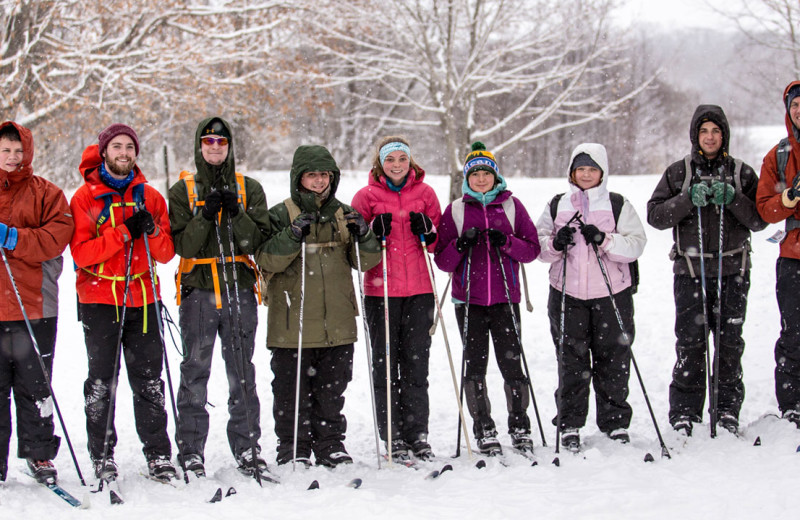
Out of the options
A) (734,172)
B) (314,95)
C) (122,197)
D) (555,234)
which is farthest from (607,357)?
(314,95)

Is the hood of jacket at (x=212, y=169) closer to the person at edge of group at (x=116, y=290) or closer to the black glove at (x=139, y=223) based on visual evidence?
the person at edge of group at (x=116, y=290)

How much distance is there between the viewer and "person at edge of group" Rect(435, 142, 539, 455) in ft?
15.2

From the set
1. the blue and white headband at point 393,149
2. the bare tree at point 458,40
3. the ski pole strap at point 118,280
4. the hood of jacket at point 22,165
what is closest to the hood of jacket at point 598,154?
the blue and white headband at point 393,149

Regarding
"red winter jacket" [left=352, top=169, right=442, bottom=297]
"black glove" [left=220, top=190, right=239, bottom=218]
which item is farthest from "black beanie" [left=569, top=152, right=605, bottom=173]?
"black glove" [left=220, top=190, right=239, bottom=218]

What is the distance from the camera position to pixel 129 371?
4141mm

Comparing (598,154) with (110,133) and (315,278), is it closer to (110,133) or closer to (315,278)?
(315,278)

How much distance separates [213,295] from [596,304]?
2.59 meters

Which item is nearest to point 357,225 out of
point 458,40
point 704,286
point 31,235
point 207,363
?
point 207,363

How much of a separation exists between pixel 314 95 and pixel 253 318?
957cm

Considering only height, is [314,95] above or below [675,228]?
above

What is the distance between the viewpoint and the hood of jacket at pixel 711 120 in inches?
186

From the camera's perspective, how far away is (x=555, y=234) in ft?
15.8

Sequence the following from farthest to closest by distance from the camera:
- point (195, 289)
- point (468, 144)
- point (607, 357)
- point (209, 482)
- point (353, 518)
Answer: point (468, 144) → point (607, 357) → point (195, 289) → point (209, 482) → point (353, 518)

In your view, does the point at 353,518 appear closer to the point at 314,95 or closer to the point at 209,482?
the point at 209,482
